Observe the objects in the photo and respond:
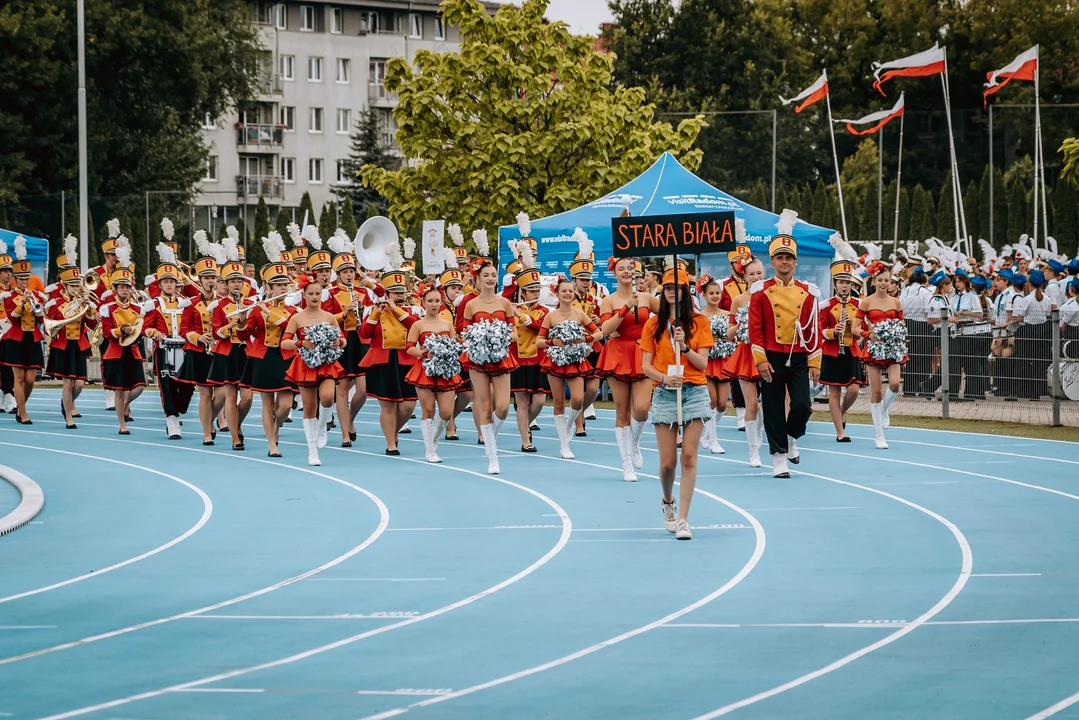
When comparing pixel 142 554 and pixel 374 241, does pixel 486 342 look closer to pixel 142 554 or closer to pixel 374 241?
pixel 374 241

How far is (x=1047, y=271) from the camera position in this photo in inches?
1012

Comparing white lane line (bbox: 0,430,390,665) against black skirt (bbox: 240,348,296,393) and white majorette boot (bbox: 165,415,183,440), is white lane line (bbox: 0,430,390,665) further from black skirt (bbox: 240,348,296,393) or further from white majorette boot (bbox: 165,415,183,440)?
white majorette boot (bbox: 165,415,183,440)

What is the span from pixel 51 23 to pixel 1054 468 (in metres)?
41.1

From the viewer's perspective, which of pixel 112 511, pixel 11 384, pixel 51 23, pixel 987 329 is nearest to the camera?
pixel 112 511

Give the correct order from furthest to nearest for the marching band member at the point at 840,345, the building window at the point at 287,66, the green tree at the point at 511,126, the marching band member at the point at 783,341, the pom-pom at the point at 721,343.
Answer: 1. the building window at the point at 287,66
2. the green tree at the point at 511,126
3. the marching band member at the point at 840,345
4. the pom-pom at the point at 721,343
5. the marching band member at the point at 783,341

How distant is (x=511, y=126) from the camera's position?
34.6 m

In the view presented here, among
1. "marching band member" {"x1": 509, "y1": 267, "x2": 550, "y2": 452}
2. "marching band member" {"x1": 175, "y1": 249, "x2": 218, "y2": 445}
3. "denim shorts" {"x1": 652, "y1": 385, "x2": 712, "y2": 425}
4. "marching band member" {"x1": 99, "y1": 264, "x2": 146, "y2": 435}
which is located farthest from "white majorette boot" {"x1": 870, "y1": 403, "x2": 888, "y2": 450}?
"marching band member" {"x1": 99, "y1": 264, "x2": 146, "y2": 435}

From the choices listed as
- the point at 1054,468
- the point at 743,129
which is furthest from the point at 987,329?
the point at 743,129

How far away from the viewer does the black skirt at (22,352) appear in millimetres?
24062

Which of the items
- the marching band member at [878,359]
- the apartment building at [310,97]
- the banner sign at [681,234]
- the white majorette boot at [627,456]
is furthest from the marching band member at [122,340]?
the apartment building at [310,97]

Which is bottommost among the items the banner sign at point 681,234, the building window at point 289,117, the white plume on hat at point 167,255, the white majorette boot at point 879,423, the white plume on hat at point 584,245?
the white majorette boot at point 879,423

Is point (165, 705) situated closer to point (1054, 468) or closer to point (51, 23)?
point (1054, 468)

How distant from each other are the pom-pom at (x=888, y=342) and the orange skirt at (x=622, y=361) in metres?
4.05

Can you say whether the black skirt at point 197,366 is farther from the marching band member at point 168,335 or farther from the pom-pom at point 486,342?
the pom-pom at point 486,342
